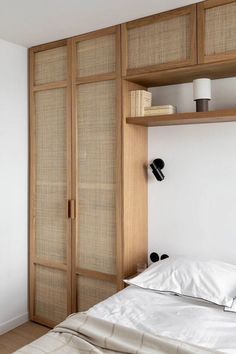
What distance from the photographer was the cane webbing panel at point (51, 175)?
312cm

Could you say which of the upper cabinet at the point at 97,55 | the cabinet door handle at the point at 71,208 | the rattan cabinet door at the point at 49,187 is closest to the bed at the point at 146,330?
the cabinet door handle at the point at 71,208

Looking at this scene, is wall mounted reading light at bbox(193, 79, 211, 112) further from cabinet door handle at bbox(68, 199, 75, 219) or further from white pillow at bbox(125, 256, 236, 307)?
cabinet door handle at bbox(68, 199, 75, 219)

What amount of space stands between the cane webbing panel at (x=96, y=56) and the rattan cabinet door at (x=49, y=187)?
0.17 metres

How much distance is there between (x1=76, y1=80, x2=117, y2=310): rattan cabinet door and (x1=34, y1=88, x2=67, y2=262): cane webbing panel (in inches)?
7.0

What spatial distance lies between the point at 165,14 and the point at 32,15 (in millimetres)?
929

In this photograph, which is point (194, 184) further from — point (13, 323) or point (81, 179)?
point (13, 323)

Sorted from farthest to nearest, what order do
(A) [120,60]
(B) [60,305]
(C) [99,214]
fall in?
(B) [60,305] < (C) [99,214] < (A) [120,60]

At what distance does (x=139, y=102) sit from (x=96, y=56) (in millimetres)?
534

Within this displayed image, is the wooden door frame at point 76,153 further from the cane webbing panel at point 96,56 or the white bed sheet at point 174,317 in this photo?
the white bed sheet at point 174,317

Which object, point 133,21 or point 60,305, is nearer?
point 133,21

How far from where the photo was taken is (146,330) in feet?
5.98

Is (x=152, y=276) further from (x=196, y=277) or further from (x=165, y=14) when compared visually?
(x=165, y=14)

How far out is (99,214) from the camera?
2910mm

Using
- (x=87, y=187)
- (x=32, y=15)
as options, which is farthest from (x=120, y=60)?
(x=87, y=187)
